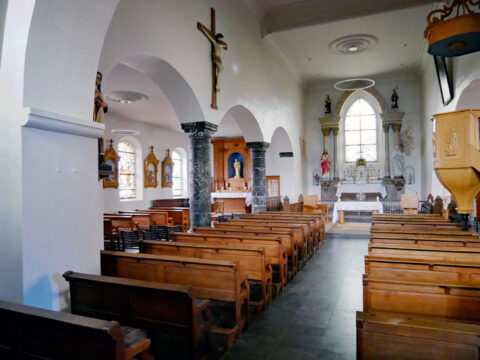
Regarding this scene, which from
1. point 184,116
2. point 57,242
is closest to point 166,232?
point 184,116

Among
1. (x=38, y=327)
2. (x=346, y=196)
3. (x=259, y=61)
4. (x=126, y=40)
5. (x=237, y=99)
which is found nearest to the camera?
(x=38, y=327)

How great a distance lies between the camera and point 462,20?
17.9 feet

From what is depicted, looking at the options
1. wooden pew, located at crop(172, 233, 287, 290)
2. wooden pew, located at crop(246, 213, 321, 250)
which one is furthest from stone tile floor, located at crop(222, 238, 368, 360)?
wooden pew, located at crop(246, 213, 321, 250)

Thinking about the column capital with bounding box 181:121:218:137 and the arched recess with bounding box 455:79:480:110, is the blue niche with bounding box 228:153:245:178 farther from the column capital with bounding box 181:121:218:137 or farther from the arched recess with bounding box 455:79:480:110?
the column capital with bounding box 181:121:218:137

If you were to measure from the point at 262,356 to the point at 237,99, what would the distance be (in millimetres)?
6931

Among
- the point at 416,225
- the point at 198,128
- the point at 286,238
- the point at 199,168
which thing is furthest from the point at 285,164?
the point at 286,238

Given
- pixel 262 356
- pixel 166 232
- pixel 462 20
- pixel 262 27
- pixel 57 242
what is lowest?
pixel 262 356

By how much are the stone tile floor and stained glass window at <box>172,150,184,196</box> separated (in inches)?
514

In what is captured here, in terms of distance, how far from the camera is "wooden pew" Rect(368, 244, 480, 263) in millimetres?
3875

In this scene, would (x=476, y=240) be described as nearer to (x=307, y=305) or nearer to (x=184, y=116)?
(x=307, y=305)

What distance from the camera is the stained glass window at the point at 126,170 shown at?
14.8 metres

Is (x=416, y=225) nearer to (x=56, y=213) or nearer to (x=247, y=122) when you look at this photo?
(x=247, y=122)

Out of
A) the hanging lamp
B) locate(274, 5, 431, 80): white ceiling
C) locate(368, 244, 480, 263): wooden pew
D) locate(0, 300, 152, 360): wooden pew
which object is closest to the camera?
locate(0, 300, 152, 360): wooden pew

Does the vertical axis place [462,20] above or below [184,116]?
above
